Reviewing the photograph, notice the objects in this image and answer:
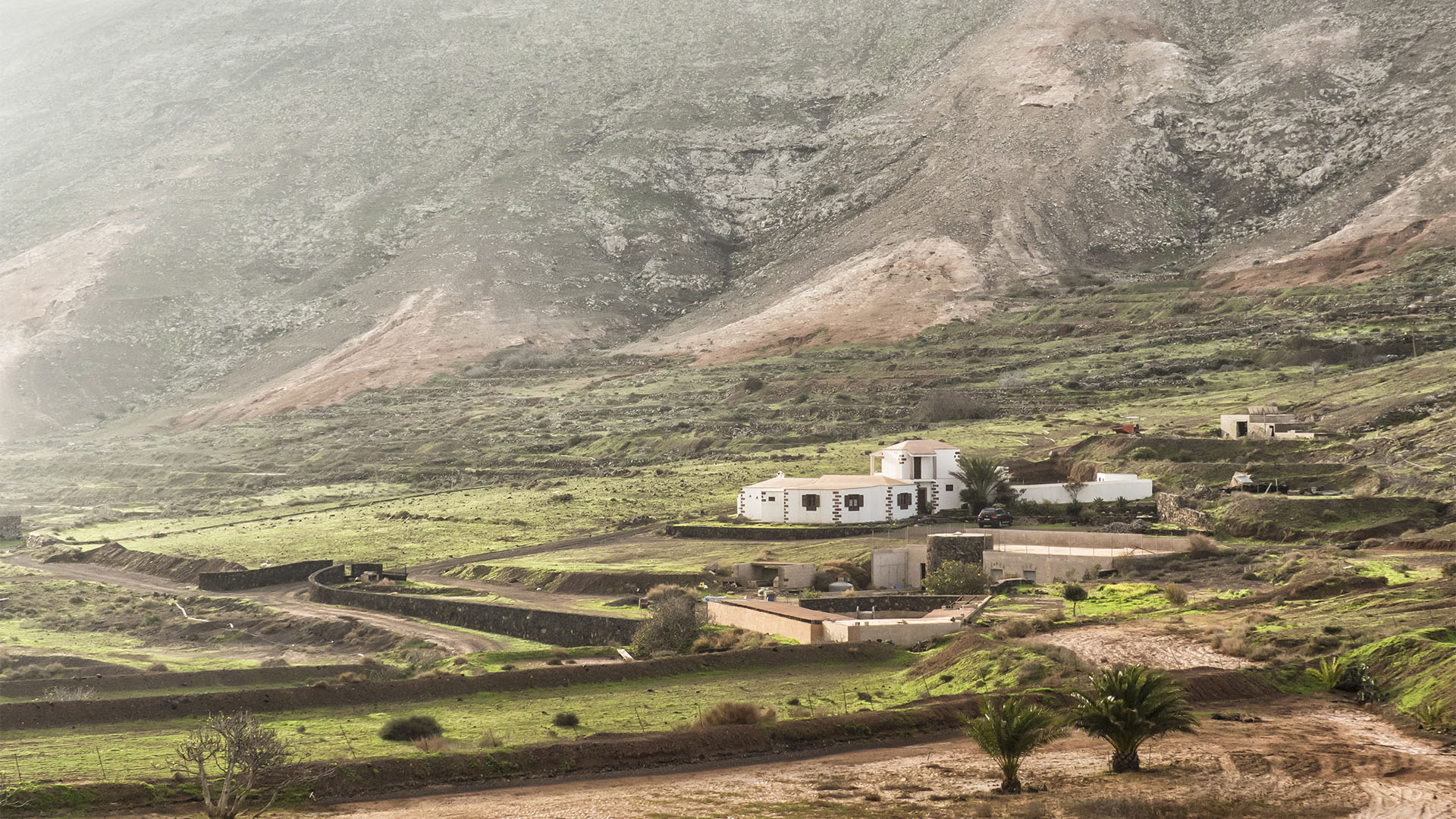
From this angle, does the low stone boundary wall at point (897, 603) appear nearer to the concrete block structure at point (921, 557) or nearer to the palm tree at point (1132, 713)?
the concrete block structure at point (921, 557)

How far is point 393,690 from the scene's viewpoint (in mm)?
24688

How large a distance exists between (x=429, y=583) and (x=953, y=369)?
47697 mm

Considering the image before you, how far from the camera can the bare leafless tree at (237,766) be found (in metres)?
16.2

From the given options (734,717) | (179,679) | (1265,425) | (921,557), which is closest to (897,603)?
(921,557)

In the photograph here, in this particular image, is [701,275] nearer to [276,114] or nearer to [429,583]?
[276,114]

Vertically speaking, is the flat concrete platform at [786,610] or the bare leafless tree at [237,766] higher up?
the flat concrete platform at [786,610]

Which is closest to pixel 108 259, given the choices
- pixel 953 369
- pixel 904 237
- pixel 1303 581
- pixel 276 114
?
pixel 276 114

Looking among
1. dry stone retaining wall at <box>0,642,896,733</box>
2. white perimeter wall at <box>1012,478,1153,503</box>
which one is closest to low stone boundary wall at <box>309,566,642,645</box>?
dry stone retaining wall at <box>0,642,896,733</box>

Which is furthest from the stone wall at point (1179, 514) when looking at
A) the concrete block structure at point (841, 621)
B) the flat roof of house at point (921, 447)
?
the concrete block structure at point (841, 621)

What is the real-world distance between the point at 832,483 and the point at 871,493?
5.90 ft

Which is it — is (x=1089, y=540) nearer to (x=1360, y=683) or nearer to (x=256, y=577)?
(x=1360, y=683)

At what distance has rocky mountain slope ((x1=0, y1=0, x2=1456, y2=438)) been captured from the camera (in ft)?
340

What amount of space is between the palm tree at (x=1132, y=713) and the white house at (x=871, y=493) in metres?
31.3

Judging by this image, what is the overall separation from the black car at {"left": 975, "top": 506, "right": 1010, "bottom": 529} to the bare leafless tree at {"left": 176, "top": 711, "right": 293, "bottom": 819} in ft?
101
